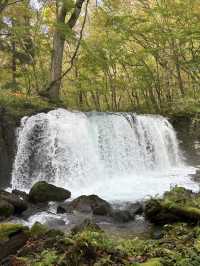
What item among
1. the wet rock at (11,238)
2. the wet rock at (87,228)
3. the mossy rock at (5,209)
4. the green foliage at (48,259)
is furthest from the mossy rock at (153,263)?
the mossy rock at (5,209)

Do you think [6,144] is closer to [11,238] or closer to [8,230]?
[8,230]

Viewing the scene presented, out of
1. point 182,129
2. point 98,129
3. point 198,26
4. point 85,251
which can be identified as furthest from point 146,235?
point 182,129

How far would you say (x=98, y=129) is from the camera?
17.3m

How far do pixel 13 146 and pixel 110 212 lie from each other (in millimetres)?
5809

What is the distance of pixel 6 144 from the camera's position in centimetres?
1489

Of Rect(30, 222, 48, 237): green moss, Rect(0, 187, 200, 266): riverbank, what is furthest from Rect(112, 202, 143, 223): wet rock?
Rect(30, 222, 48, 237): green moss

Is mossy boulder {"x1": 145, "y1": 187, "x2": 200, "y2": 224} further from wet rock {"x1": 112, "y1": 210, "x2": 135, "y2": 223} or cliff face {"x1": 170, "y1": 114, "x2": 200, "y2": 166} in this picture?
cliff face {"x1": 170, "y1": 114, "x2": 200, "y2": 166}

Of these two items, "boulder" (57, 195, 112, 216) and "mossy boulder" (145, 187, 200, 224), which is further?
"boulder" (57, 195, 112, 216)

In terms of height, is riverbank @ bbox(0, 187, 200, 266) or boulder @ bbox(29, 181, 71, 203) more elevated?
riverbank @ bbox(0, 187, 200, 266)

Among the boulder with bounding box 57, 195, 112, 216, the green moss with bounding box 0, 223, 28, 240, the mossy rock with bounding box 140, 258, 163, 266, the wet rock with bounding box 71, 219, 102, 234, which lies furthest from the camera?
the boulder with bounding box 57, 195, 112, 216

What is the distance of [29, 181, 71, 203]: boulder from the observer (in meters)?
12.2

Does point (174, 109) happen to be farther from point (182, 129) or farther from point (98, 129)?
point (98, 129)

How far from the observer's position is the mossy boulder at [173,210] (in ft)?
28.5

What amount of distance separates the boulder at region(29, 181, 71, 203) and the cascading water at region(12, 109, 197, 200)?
153 centimetres
